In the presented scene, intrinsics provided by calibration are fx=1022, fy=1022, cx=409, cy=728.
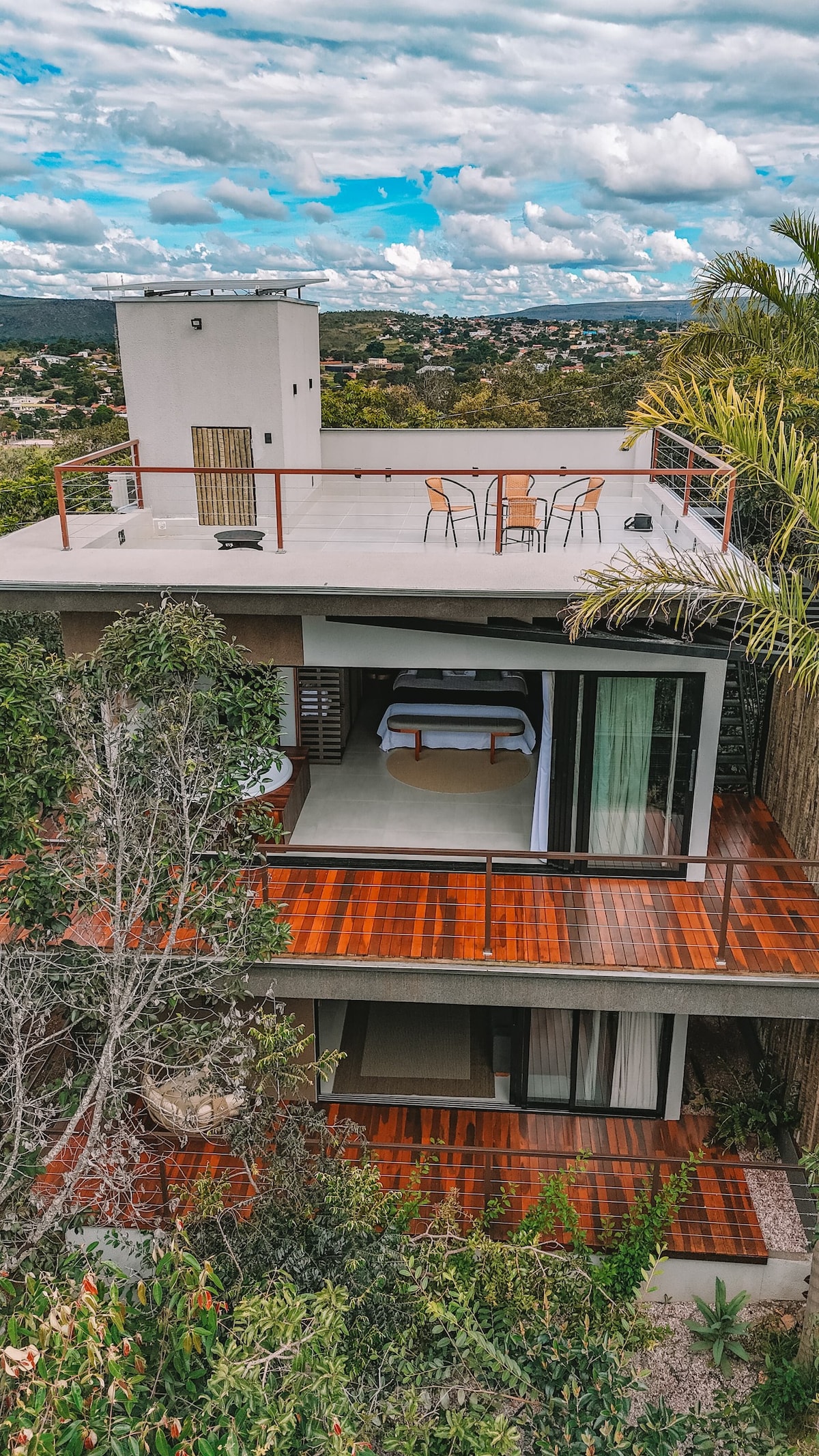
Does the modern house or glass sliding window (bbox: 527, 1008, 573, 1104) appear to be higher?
the modern house

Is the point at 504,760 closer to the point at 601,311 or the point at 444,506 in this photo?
the point at 444,506

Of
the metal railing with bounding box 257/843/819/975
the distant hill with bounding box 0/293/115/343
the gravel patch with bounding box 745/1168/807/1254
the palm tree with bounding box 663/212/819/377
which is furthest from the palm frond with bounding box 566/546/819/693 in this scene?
the distant hill with bounding box 0/293/115/343

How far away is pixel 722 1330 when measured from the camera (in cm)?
877

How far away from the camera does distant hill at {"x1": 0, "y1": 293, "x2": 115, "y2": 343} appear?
2210 inches

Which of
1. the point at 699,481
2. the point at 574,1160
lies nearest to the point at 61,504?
the point at 574,1160

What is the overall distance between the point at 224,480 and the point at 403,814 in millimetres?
5767

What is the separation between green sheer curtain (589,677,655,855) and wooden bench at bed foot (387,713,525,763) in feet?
8.34

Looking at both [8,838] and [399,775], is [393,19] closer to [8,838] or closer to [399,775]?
[399,775]

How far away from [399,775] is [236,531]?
359 centimetres

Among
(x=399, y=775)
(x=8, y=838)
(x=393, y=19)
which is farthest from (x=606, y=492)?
(x=393, y=19)

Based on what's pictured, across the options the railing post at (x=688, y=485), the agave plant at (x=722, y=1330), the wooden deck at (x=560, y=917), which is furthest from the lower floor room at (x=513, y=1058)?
the railing post at (x=688, y=485)

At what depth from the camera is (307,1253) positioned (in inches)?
281

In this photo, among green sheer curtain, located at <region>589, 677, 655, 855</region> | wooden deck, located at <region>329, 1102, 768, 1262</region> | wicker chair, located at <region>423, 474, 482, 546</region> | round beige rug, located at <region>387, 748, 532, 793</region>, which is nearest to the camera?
wooden deck, located at <region>329, 1102, 768, 1262</region>

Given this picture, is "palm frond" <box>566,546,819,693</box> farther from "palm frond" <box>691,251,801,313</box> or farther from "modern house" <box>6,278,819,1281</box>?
"palm frond" <box>691,251,801,313</box>
